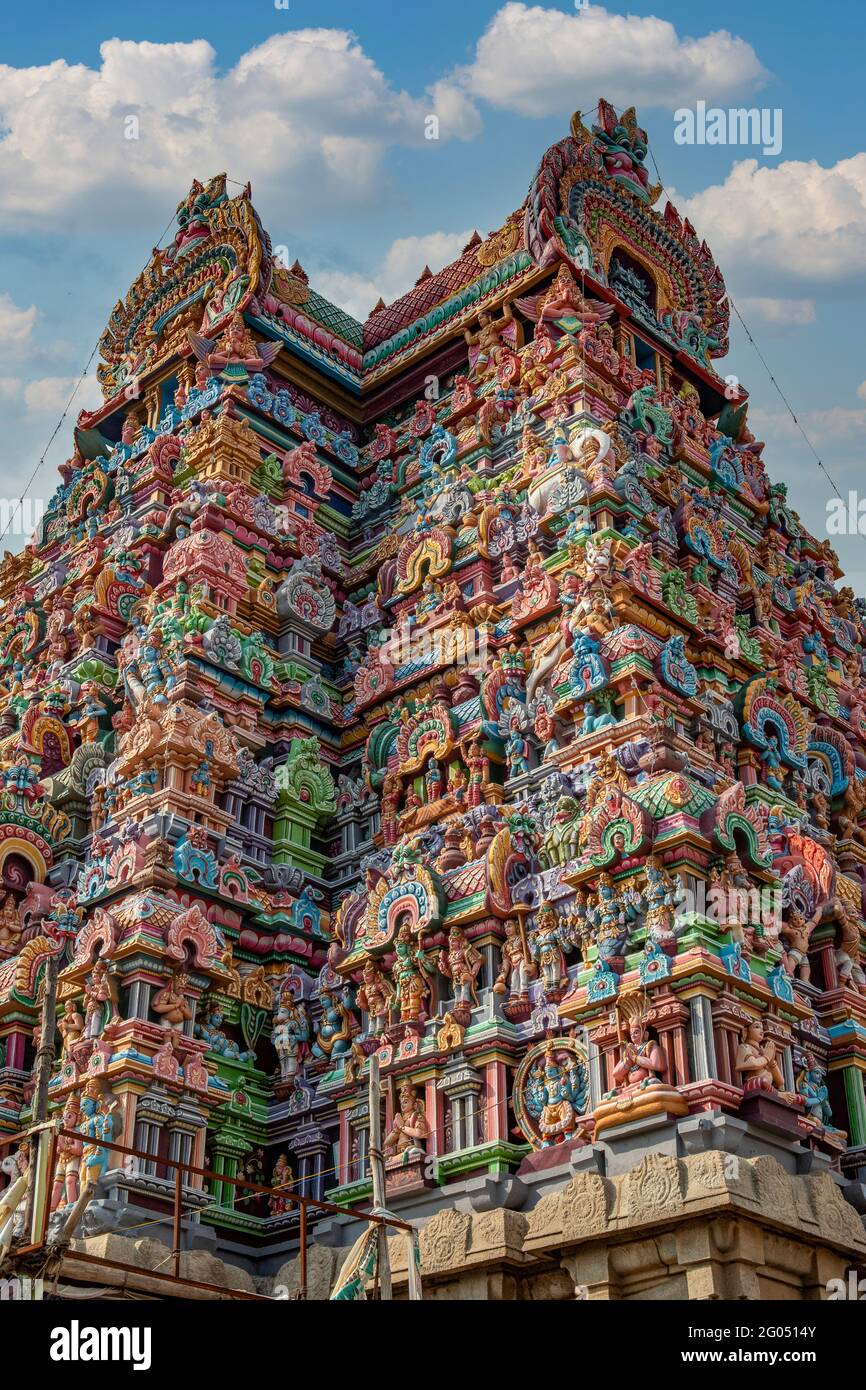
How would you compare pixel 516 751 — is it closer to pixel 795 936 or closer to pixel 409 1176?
pixel 795 936

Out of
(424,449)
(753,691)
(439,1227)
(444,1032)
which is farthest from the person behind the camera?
(424,449)

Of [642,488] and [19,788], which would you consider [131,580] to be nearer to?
[19,788]

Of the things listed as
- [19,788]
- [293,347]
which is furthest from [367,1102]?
[293,347]

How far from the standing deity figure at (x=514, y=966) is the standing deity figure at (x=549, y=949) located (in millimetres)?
95

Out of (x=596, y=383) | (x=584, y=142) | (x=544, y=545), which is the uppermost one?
(x=584, y=142)

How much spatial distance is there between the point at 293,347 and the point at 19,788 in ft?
25.6

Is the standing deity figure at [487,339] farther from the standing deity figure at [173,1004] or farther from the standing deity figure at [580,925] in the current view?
the standing deity figure at [173,1004]

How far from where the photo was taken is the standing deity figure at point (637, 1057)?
44.3ft

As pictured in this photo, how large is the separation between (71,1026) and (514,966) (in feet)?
15.2

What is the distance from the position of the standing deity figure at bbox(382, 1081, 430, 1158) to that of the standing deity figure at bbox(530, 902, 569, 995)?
1.62 m

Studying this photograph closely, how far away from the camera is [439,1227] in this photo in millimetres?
13617

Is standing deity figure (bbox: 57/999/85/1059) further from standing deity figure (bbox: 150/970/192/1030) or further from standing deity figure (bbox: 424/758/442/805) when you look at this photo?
standing deity figure (bbox: 424/758/442/805)

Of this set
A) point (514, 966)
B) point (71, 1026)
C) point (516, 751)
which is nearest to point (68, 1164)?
point (71, 1026)

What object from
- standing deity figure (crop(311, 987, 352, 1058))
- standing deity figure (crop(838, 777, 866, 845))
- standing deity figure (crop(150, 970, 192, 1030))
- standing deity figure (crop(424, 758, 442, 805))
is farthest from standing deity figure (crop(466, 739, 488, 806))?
standing deity figure (crop(838, 777, 866, 845))
